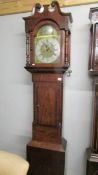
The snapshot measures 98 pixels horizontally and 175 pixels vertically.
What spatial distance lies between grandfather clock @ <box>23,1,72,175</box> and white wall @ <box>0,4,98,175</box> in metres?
0.18

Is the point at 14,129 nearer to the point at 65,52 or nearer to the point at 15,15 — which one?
the point at 65,52

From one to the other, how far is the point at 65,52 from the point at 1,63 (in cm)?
88

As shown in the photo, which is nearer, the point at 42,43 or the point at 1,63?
the point at 42,43

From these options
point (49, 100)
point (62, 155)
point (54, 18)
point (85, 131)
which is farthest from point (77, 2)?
point (62, 155)

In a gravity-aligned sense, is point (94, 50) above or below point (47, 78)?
above

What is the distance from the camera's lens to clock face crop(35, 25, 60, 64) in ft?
5.27

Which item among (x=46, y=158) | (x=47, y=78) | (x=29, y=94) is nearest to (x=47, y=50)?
(x=47, y=78)

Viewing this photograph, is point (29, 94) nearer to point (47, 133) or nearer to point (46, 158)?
point (47, 133)

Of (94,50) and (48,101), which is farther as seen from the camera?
(48,101)

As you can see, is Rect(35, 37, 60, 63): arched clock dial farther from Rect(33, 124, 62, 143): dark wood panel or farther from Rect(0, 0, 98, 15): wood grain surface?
Rect(33, 124, 62, 143): dark wood panel

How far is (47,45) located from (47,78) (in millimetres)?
317

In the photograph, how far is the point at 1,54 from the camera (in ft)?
6.80

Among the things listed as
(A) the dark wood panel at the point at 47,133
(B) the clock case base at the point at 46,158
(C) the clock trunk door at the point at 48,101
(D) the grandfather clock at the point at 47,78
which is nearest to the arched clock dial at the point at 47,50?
(D) the grandfather clock at the point at 47,78

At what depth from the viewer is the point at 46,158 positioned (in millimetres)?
1688
